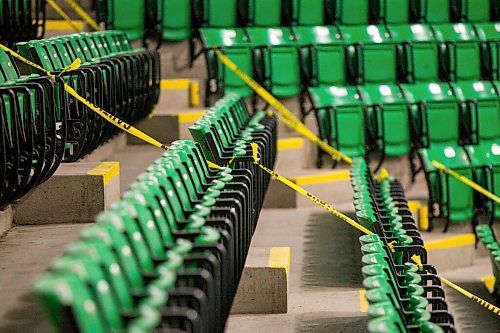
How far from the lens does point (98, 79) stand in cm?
160

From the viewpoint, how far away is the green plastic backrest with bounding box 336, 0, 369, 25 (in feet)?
8.61

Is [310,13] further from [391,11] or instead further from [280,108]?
[280,108]

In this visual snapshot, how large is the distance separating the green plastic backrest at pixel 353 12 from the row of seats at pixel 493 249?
771 mm

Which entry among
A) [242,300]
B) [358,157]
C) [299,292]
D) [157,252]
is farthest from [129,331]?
[358,157]

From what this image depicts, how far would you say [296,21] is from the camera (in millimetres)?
2584

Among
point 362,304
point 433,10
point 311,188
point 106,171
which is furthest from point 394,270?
point 433,10

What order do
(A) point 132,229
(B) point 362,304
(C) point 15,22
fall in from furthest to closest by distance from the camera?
(C) point 15,22, (B) point 362,304, (A) point 132,229

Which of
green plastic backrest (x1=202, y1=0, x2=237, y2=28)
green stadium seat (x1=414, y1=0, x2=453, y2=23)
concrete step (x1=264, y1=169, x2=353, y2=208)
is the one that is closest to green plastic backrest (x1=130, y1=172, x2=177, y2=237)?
concrete step (x1=264, y1=169, x2=353, y2=208)

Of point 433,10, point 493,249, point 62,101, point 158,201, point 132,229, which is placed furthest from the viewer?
point 433,10

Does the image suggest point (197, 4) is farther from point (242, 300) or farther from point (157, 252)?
point (157, 252)

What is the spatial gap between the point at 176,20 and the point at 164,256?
1674mm

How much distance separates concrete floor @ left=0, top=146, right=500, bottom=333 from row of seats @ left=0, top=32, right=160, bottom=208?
0.30 feet

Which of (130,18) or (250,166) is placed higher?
(130,18)

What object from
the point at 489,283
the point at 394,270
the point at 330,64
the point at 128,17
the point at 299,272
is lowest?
the point at 489,283
